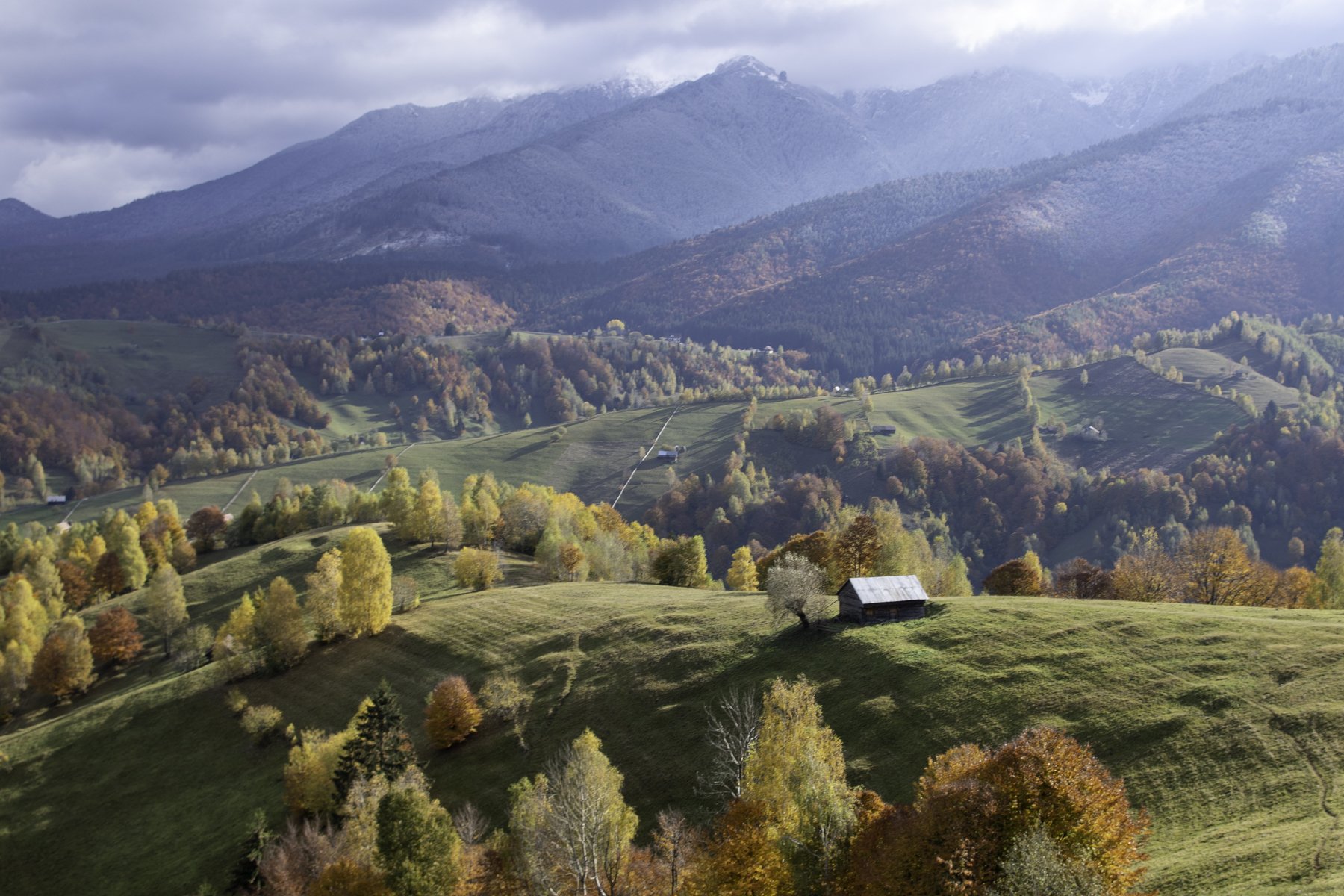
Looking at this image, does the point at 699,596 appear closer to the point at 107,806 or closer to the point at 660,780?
the point at 660,780

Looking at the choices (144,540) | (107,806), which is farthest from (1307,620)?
(144,540)

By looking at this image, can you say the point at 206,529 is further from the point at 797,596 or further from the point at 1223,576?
the point at 1223,576

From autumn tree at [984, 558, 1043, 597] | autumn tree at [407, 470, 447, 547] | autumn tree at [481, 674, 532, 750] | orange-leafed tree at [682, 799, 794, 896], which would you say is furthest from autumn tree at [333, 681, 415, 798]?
autumn tree at [407, 470, 447, 547]

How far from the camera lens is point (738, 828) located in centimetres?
4194

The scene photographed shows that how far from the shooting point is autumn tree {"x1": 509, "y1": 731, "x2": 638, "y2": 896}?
45.4m

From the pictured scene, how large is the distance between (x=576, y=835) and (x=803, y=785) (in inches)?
449

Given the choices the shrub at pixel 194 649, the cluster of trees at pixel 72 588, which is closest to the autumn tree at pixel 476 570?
the shrub at pixel 194 649

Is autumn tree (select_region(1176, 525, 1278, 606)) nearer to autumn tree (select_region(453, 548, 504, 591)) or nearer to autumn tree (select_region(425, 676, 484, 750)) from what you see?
autumn tree (select_region(425, 676, 484, 750))

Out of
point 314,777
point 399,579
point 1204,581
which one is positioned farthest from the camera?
point 399,579

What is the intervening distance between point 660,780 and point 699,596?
34237 mm

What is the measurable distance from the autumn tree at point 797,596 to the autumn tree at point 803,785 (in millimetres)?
20365

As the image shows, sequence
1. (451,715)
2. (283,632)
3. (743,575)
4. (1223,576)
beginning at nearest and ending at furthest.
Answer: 1. (451,715)
2. (1223,576)
3. (283,632)
4. (743,575)

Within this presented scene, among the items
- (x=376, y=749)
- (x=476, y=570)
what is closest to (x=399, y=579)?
(x=476, y=570)

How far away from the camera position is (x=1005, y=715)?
2152 inches
